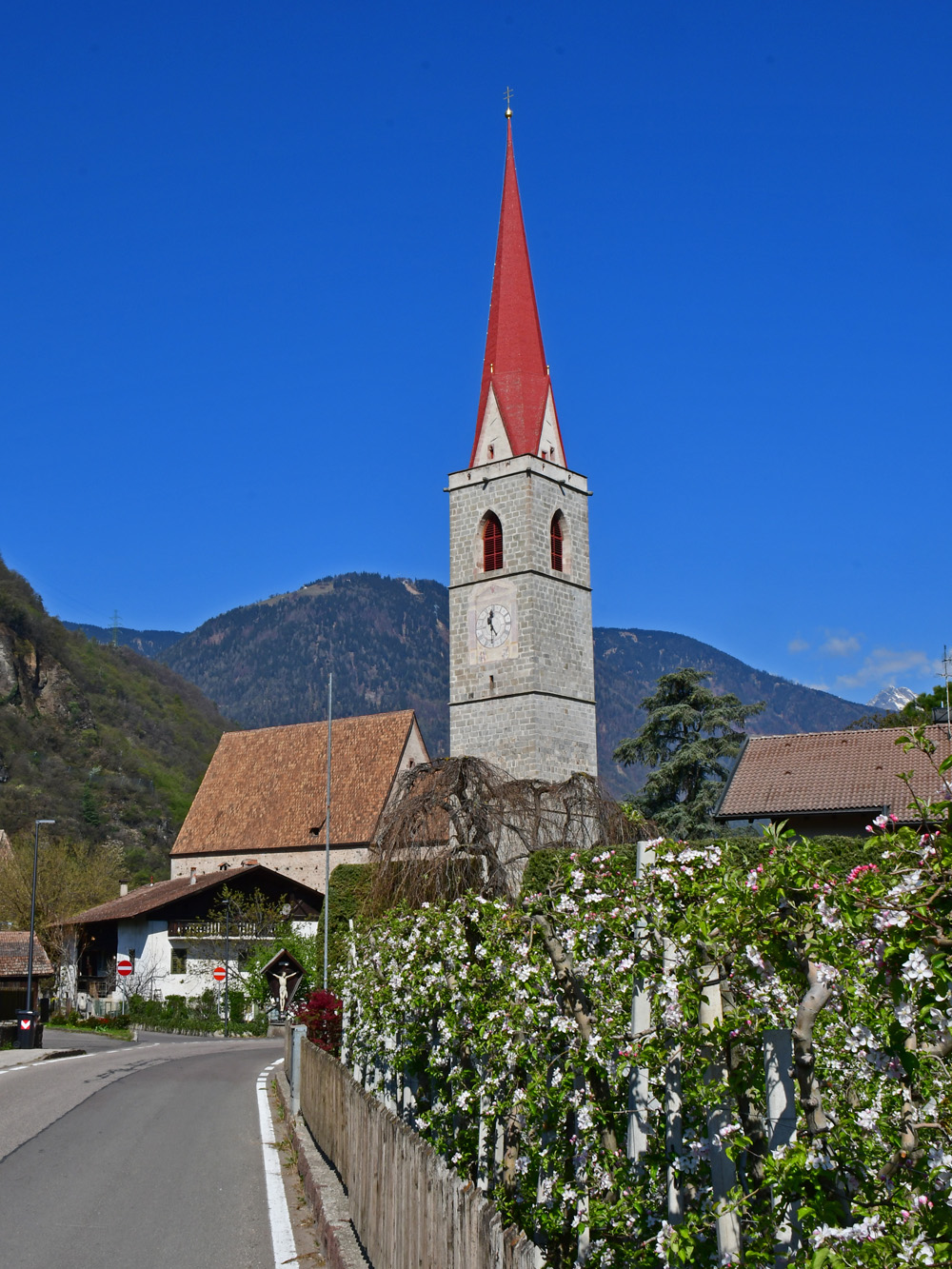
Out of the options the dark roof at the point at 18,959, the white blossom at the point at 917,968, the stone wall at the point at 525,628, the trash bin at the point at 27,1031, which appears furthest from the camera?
the dark roof at the point at 18,959

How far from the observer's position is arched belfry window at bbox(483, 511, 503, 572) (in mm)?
47375

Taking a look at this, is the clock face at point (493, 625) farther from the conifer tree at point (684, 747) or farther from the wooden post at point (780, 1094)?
the wooden post at point (780, 1094)

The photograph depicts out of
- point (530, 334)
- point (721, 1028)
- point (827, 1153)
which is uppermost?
point (530, 334)

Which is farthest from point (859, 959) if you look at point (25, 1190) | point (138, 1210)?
point (25, 1190)

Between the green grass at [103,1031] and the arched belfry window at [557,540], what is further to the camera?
the arched belfry window at [557,540]

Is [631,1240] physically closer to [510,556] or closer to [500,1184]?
[500,1184]

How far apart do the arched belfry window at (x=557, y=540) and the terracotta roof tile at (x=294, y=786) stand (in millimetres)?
11186

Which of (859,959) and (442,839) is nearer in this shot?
(859,959)

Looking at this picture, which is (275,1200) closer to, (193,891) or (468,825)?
(468,825)

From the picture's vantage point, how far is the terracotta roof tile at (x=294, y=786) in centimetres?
5375

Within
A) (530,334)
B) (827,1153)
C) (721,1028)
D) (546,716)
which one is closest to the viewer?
(827,1153)

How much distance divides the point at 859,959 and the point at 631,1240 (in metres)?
1.71

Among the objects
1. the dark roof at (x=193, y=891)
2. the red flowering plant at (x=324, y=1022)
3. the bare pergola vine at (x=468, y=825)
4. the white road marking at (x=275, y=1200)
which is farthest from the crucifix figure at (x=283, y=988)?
the white road marking at (x=275, y=1200)

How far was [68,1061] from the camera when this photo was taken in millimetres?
28750
